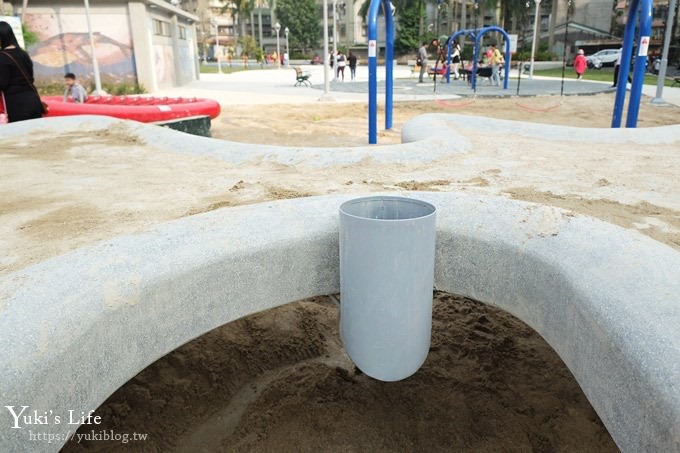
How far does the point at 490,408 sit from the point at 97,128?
617 centimetres

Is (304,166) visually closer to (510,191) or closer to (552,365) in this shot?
(510,191)

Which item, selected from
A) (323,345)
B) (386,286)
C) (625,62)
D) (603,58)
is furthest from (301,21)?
(386,286)

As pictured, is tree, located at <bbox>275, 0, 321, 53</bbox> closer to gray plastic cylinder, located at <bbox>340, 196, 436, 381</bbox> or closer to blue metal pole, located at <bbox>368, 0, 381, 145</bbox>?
blue metal pole, located at <bbox>368, 0, 381, 145</bbox>

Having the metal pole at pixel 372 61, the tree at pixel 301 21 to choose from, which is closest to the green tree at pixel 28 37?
the metal pole at pixel 372 61

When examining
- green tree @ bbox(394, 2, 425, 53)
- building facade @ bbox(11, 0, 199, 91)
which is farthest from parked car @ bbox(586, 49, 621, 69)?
building facade @ bbox(11, 0, 199, 91)

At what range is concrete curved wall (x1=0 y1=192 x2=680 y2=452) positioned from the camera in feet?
5.61

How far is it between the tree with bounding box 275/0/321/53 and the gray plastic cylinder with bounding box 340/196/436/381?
68.3 meters

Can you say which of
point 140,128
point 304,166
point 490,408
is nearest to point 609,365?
point 490,408

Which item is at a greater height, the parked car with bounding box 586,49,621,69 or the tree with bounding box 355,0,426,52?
the tree with bounding box 355,0,426,52

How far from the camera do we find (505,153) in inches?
211

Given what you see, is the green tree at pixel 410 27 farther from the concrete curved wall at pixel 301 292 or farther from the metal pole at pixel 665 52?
the concrete curved wall at pixel 301 292

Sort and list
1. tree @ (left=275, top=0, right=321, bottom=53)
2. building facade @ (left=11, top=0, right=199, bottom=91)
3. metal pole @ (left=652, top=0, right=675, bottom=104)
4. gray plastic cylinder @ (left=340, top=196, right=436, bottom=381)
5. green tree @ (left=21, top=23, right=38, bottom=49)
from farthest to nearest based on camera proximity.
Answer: tree @ (left=275, top=0, right=321, bottom=53) < building facade @ (left=11, top=0, right=199, bottom=91) < green tree @ (left=21, top=23, right=38, bottom=49) < metal pole @ (left=652, top=0, right=675, bottom=104) < gray plastic cylinder @ (left=340, top=196, right=436, bottom=381)

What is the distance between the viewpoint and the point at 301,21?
215ft

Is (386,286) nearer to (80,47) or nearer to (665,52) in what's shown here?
(665,52)
